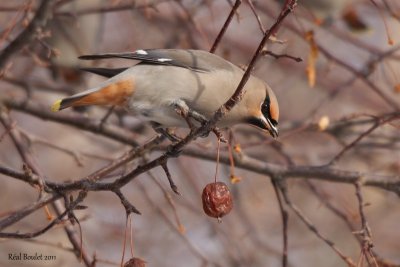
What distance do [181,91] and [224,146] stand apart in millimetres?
890

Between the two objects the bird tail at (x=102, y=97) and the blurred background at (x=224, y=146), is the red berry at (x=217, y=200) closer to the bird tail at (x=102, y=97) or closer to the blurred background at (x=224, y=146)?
the bird tail at (x=102, y=97)

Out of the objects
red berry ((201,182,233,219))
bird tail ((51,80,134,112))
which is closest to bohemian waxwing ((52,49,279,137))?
bird tail ((51,80,134,112))

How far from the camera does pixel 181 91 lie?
318cm

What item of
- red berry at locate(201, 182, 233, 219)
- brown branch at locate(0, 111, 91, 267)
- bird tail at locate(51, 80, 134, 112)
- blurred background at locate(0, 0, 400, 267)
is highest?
blurred background at locate(0, 0, 400, 267)

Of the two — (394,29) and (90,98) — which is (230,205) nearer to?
(90,98)

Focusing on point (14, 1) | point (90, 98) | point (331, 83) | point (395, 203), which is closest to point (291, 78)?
point (331, 83)

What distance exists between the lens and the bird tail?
119 inches

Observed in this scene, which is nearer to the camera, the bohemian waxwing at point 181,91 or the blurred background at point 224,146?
the bohemian waxwing at point 181,91

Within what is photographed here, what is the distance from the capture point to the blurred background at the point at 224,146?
4.22m

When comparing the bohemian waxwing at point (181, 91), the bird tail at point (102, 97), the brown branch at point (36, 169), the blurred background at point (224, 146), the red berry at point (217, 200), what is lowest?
the brown branch at point (36, 169)

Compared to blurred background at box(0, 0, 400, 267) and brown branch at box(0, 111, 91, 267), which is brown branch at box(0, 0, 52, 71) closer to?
brown branch at box(0, 111, 91, 267)

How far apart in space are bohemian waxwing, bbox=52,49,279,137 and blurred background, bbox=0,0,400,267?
467mm

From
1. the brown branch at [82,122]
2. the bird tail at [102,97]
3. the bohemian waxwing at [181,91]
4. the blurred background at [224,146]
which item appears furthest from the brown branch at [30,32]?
the brown branch at [82,122]

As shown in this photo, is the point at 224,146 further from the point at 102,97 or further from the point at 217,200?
the point at 217,200
